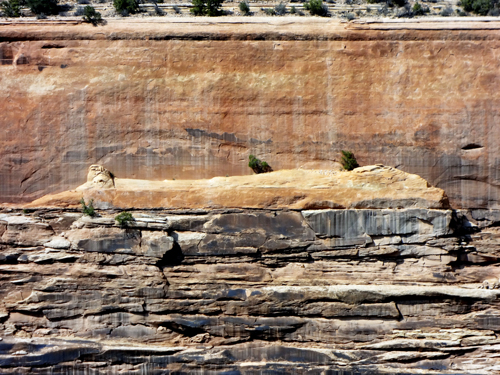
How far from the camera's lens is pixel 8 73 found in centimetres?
970

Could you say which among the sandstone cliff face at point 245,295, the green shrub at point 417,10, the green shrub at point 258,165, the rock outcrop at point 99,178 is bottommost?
the sandstone cliff face at point 245,295

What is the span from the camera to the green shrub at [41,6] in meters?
11.4

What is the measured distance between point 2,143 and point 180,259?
4.15 m

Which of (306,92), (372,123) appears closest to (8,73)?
(306,92)

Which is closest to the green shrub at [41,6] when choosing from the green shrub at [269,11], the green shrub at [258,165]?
the green shrub at [269,11]

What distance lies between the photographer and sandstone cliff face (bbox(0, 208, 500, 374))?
8656mm

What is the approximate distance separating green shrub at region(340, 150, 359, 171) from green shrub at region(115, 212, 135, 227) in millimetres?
4050

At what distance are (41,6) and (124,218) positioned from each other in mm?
6009

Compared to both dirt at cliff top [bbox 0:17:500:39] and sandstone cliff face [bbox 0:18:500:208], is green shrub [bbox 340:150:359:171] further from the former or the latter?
dirt at cliff top [bbox 0:17:500:39]

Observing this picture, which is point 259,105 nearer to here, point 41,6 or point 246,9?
point 246,9

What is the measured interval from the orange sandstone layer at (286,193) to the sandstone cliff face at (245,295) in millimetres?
188

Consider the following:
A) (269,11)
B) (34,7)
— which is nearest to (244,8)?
(269,11)

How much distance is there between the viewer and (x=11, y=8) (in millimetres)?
11391

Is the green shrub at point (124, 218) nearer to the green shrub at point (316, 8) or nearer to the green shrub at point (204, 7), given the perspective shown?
the green shrub at point (204, 7)
